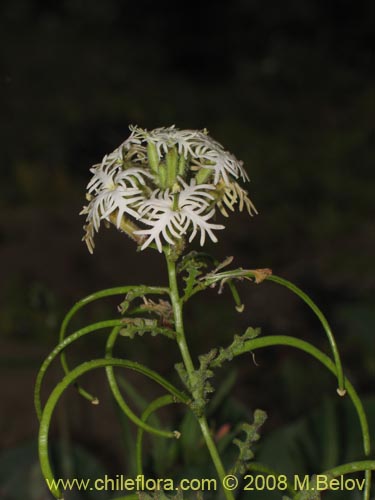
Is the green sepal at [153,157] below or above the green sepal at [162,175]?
above

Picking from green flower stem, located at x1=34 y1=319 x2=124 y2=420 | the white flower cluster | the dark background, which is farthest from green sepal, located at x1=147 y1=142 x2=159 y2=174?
the dark background

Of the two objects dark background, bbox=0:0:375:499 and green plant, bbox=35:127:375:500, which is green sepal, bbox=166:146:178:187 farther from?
dark background, bbox=0:0:375:499

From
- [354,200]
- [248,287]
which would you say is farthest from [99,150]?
[248,287]

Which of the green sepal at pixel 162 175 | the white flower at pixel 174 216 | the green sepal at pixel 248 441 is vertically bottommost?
the green sepal at pixel 248 441

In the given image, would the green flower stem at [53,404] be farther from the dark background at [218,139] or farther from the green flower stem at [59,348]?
the dark background at [218,139]

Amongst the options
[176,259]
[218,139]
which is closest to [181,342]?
[176,259]

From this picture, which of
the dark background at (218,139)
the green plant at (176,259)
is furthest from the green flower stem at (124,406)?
the dark background at (218,139)

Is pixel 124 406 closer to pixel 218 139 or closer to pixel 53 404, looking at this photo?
pixel 53 404
